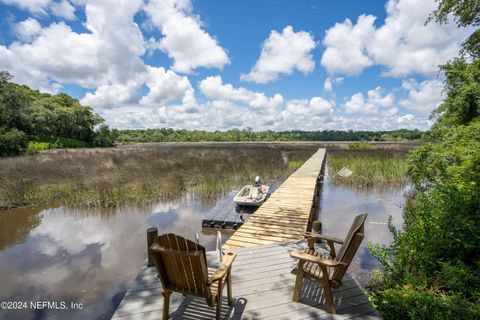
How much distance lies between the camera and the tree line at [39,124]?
24.5m

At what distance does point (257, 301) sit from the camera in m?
3.07

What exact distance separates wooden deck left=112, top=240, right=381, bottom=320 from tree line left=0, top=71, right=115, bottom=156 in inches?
1075

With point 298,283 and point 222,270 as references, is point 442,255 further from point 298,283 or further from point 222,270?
point 222,270

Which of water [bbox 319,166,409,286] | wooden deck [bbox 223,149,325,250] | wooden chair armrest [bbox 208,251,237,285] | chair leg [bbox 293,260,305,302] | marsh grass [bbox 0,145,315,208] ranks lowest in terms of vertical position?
water [bbox 319,166,409,286]

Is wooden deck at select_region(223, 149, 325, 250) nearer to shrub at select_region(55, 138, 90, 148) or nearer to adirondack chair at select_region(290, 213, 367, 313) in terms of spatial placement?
adirondack chair at select_region(290, 213, 367, 313)

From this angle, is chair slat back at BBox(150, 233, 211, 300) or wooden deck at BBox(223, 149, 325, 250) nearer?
chair slat back at BBox(150, 233, 211, 300)

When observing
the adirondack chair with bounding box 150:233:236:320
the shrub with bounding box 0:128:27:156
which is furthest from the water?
the shrub with bounding box 0:128:27:156

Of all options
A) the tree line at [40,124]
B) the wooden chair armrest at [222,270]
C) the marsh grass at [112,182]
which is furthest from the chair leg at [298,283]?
the tree line at [40,124]

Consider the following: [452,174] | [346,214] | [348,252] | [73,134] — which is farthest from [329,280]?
[73,134]

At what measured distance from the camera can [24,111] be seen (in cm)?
3216

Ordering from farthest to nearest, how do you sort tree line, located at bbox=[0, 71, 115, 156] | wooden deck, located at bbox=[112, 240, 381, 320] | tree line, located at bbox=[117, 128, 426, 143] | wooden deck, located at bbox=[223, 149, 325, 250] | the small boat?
tree line, located at bbox=[117, 128, 426, 143] → tree line, located at bbox=[0, 71, 115, 156] → the small boat → wooden deck, located at bbox=[223, 149, 325, 250] → wooden deck, located at bbox=[112, 240, 381, 320]

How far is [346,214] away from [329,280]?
27.3 feet

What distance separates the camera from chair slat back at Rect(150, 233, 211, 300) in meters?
2.38

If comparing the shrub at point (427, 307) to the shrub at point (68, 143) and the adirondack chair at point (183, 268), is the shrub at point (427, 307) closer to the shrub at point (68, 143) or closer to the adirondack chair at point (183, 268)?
the adirondack chair at point (183, 268)
